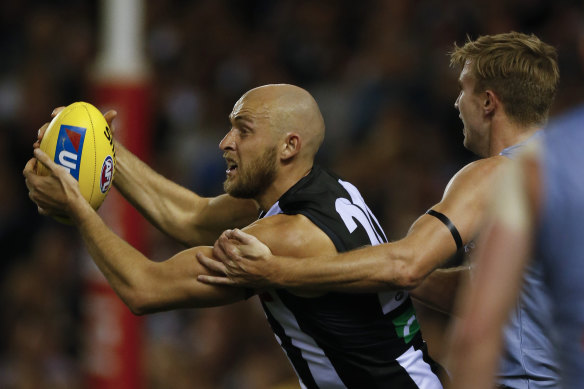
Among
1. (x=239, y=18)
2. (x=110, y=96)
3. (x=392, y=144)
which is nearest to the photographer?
(x=110, y=96)

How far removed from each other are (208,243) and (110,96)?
1.50 metres

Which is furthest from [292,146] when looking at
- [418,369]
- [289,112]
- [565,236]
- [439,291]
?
[565,236]

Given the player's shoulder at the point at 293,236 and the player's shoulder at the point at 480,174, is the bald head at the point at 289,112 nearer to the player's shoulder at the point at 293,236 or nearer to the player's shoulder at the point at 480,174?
the player's shoulder at the point at 293,236

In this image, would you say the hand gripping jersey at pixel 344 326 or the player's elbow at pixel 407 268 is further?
the hand gripping jersey at pixel 344 326

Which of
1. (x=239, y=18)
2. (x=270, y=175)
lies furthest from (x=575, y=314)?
(x=239, y=18)

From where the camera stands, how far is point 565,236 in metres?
1.88

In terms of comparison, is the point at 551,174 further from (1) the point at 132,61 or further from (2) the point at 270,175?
(1) the point at 132,61

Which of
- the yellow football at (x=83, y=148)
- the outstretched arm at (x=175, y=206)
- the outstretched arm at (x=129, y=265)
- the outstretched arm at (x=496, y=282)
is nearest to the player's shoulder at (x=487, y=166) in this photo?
the outstretched arm at (x=129, y=265)

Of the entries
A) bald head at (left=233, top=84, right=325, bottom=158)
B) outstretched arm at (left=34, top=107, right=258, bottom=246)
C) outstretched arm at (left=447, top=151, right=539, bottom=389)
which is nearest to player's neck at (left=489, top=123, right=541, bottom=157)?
bald head at (left=233, top=84, right=325, bottom=158)

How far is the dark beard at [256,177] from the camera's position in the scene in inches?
148

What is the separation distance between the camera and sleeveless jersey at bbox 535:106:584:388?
6.10 ft

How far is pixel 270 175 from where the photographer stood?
3.79m

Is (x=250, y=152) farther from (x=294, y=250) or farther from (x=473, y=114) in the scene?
(x=473, y=114)

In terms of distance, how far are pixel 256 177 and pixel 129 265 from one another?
0.62m
